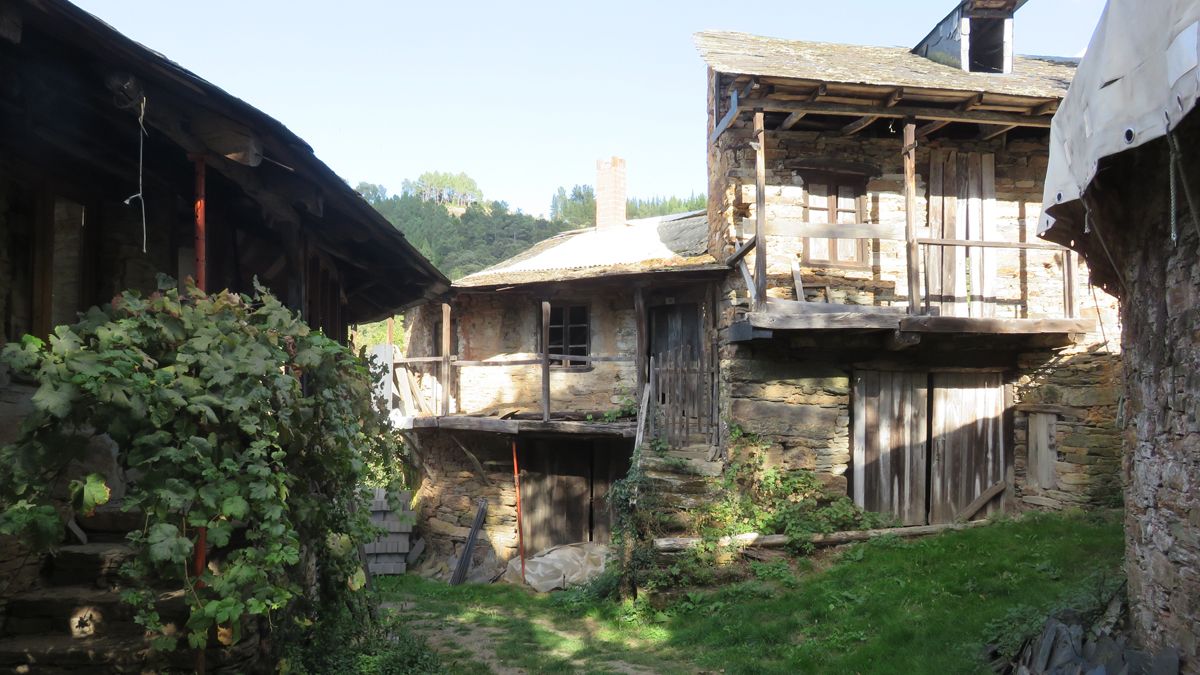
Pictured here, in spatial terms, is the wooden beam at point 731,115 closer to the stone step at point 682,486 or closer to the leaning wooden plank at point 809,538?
the stone step at point 682,486

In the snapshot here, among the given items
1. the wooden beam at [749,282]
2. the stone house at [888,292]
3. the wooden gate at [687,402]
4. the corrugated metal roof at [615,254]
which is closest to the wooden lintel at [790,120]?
the stone house at [888,292]

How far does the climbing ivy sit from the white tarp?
4.00 m

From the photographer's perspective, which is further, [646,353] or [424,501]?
[424,501]

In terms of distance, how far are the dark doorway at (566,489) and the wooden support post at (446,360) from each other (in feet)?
5.12

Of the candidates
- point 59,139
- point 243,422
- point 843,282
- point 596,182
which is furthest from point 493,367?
point 243,422

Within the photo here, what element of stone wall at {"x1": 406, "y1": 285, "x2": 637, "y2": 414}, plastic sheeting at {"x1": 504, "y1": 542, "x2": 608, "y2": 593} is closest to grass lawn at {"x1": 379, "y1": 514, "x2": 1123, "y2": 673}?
plastic sheeting at {"x1": 504, "y1": 542, "x2": 608, "y2": 593}

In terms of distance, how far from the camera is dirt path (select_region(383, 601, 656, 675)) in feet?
25.2

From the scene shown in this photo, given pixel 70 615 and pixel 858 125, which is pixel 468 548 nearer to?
pixel 858 125

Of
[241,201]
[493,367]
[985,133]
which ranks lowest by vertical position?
[493,367]

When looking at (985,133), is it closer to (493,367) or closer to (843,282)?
(843,282)

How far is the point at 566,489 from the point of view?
14172 millimetres

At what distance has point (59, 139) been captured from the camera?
468 cm

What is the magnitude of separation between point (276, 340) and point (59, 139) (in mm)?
2148

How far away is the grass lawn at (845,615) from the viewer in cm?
670
